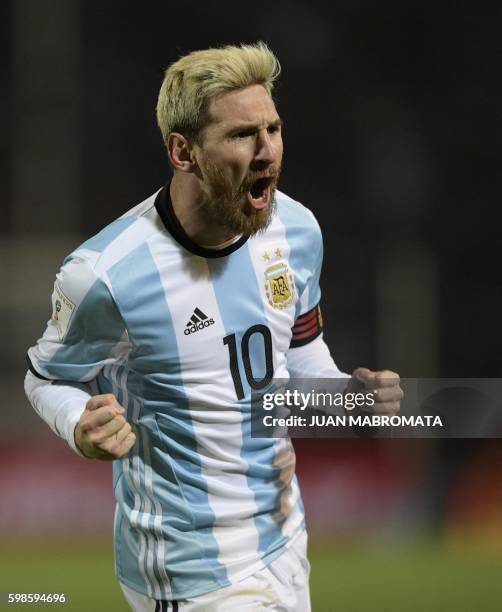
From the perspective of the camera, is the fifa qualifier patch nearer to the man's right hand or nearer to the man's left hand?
the man's right hand

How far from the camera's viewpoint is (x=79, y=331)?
A: 2.02 m

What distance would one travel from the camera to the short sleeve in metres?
1.97

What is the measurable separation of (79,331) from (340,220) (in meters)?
2.69

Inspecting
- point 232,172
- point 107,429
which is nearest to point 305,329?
point 232,172

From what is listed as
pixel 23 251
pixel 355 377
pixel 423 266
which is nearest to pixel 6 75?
pixel 23 251

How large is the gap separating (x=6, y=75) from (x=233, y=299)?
8.73 ft

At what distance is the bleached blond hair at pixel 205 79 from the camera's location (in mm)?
1977

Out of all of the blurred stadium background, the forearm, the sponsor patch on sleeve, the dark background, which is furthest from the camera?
the dark background

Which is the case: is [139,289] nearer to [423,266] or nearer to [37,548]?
[37,548]

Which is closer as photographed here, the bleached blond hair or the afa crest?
the bleached blond hair

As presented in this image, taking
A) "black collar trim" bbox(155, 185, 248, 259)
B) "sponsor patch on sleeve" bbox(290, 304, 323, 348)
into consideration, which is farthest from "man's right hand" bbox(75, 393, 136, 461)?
"sponsor patch on sleeve" bbox(290, 304, 323, 348)

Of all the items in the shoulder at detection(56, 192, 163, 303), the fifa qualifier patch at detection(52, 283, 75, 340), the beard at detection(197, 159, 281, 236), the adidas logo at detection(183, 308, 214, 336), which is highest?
the beard at detection(197, 159, 281, 236)

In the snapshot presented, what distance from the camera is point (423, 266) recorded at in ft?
14.6

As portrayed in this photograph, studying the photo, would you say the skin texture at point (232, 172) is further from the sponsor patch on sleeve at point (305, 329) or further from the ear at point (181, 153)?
the sponsor patch on sleeve at point (305, 329)
